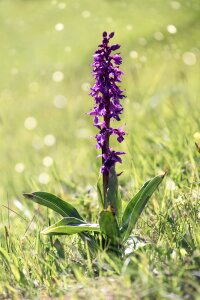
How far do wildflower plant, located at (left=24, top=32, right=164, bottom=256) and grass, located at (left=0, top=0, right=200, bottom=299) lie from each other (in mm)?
110

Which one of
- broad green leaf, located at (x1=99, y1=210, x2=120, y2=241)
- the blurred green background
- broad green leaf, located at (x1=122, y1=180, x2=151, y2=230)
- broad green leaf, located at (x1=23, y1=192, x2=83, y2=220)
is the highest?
the blurred green background

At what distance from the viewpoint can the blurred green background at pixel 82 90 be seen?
4.79 meters

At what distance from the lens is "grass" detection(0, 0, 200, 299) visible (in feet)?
8.46

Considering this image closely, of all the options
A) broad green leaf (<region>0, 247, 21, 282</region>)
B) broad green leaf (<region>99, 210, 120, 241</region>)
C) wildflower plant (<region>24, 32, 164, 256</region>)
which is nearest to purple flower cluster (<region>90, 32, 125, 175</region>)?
wildflower plant (<region>24, 32, 164, 256</region>)

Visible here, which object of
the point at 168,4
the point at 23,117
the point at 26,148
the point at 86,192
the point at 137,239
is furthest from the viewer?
the point at 168,4

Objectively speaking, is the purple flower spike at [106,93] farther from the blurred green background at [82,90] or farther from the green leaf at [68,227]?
the blurred green background at [82,90]

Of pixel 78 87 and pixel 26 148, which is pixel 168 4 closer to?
pixel 78 87

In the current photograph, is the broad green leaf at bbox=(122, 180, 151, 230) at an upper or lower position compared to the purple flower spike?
lower

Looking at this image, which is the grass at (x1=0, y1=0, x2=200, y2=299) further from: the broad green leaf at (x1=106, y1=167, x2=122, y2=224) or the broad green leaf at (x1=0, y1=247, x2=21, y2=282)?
the broad green leaf at (x1=106, y1=167, x2=122, y2=224)

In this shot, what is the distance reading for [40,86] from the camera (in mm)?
10367

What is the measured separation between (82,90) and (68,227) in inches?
266

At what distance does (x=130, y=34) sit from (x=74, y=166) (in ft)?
18.8

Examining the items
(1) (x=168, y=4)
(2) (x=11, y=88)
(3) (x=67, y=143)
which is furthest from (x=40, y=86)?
(3) (x=67, y=143)

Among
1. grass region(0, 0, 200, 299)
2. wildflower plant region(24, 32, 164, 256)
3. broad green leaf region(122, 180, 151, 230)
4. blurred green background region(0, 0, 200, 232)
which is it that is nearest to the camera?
grass region(0, 0, 200, 299)
